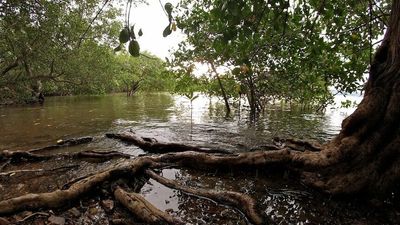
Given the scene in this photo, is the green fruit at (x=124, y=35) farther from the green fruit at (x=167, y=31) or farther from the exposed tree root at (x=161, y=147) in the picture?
the exposed tree root at (x=161, y=147)

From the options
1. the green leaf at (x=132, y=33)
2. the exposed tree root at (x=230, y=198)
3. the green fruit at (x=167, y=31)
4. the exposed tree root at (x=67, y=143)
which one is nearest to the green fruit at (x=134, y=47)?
the green leaf at (x=132, y=33)

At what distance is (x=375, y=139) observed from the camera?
3619mm

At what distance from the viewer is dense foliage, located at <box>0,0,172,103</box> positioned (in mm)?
11478

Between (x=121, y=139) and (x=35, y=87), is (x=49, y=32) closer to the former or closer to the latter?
(x=121, y=139)

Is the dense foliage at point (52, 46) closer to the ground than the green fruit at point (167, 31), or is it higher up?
higher up

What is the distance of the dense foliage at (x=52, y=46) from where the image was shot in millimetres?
11478

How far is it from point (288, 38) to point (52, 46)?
14.4 m

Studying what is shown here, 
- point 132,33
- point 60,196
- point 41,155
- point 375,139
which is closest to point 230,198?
point 375,139

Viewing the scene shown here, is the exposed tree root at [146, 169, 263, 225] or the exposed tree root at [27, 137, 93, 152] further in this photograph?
the exposed tree root at [27, 137, 93, 152]

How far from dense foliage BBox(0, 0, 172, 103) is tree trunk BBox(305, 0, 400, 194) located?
6.73 metres

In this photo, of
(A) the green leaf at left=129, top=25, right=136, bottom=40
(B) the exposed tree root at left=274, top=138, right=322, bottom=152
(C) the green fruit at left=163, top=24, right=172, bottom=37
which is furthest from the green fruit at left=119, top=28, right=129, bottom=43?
(B) the exposed tree root at left=274, top=138, right=322, bottom=152

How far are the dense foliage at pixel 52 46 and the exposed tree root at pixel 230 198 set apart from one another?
16.8 feet

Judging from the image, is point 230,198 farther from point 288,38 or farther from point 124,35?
point 288,38

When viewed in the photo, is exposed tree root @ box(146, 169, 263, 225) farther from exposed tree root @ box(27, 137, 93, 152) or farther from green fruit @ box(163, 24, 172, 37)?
exposed tree root @ box(27, 137, 93, 152)
